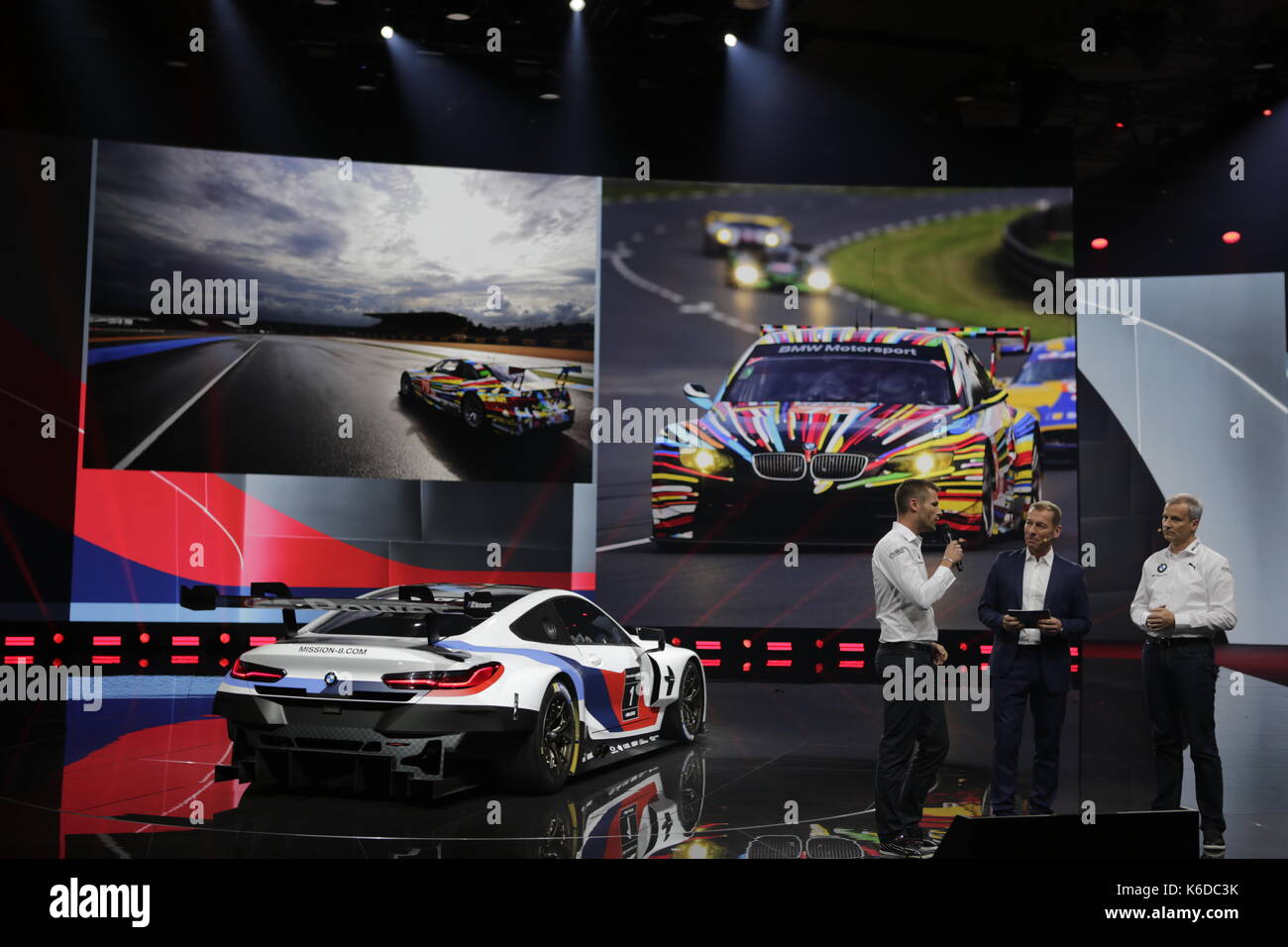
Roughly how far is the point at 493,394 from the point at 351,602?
6710 mm

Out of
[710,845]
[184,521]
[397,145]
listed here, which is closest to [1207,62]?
[397,145]

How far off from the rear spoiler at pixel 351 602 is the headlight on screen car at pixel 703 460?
563 centimetres

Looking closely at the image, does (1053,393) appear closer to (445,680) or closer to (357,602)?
(445,680)

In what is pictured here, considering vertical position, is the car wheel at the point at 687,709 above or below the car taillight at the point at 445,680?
below

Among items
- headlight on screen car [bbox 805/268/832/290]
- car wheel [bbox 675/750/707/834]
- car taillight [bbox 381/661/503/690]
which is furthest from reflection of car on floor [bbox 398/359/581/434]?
car taillight [bbox 381/661/503/690]

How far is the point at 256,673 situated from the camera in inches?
259

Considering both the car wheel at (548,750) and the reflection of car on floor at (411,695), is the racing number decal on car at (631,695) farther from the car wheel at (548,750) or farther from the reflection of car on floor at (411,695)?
the car wheel at (548,750)

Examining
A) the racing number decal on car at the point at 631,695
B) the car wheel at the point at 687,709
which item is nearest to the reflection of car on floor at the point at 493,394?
the car wheel at the point at 687,709

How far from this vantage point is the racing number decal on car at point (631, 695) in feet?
25.8

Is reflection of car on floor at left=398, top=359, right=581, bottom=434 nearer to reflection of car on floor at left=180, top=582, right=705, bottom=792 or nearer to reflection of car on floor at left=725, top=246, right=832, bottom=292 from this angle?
reflection of car on floor at left=725, top=246, right=832, bottom=292

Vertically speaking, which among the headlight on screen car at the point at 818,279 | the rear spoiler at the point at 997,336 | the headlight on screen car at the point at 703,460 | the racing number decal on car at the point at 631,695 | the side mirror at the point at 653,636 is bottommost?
the racing number decal on car at the point at 631,695

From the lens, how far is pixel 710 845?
234 inches

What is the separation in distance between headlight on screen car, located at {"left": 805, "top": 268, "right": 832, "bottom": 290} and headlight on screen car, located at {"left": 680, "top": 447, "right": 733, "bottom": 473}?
86.6 inches
